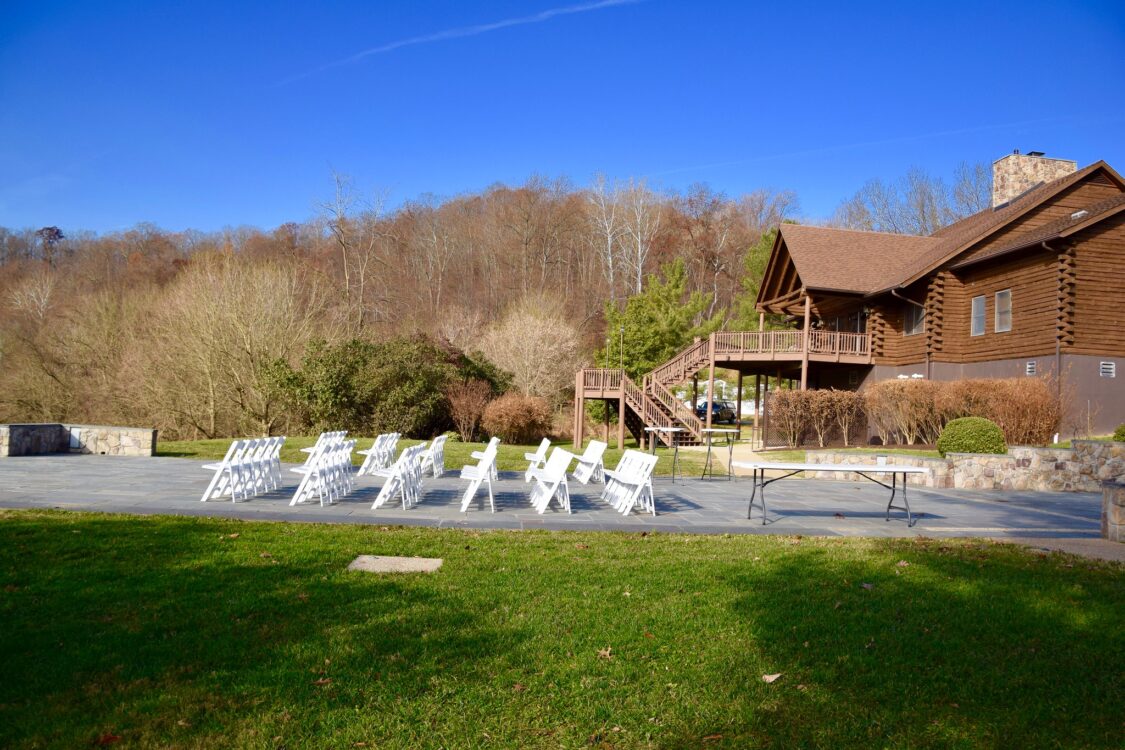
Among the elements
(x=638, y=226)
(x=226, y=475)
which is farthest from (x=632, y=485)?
(x=638, y=226)

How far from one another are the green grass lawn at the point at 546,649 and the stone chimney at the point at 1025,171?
26.6 meters

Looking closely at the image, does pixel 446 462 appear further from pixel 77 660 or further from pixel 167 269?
pixel 167 269

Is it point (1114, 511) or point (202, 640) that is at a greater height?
point (1114, 511)

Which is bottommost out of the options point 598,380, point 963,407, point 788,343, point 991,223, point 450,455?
point 450,455

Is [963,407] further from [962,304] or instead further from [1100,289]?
[962,304]

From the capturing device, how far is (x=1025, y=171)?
95.3ft

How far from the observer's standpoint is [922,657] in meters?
4.55

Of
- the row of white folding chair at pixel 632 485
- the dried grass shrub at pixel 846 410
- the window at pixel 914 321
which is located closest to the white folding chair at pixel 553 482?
the row of white folding chair at pixel 632 485

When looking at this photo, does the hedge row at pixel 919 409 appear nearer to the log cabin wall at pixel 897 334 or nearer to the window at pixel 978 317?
the log cabin wall at pixel 897 334

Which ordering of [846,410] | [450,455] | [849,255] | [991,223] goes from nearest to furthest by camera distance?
[450,455]
[846,410]
[991,223]
[849,255]

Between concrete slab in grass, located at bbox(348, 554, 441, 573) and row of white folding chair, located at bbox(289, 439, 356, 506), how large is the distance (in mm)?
3320

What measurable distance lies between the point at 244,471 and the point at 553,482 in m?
4.07

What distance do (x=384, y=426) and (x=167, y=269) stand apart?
29013 millimetres

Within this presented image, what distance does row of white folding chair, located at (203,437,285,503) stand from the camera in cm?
993
